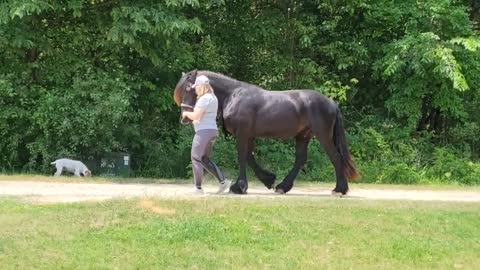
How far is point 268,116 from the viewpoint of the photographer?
37.0ft

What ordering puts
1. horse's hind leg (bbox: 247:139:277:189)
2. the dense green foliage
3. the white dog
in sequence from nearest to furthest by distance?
horse's hind leg (bbox: 247:139:277:189) < the white dog < the dense green foliage

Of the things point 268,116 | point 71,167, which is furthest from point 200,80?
point 71,167

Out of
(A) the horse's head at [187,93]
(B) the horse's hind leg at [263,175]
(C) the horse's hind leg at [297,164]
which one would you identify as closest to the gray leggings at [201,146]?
(A) the horse's head at [187,93]

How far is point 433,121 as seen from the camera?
20094 millimetres

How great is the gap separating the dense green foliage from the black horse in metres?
4.07

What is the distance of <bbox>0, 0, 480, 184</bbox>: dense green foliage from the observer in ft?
51.3

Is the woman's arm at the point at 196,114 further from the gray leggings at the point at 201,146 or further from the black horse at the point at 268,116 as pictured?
the black horse at the point at 268,116

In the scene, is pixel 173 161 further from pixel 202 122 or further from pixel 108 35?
pixel 202 122

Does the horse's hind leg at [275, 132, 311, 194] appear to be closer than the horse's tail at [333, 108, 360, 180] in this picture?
No

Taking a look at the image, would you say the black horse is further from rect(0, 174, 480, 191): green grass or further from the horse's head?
rect(0, 174, 480, 191): green grass

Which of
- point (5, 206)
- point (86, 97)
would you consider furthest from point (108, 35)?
point (5, 206)

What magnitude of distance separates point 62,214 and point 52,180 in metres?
4.59

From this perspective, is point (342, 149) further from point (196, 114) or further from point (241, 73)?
point (241, 73)

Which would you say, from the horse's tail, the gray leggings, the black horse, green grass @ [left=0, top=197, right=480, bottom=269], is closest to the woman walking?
the gray leggings
